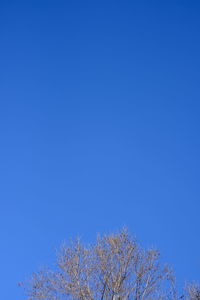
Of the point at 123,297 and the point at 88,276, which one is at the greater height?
the point at 88,276

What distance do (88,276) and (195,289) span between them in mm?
7422

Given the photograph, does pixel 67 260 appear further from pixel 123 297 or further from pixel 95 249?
pixel 123 297

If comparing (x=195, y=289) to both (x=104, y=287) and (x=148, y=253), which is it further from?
(x=104, y=287)

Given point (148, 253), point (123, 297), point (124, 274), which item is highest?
point (148, 253)

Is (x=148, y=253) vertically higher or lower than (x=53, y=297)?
higher

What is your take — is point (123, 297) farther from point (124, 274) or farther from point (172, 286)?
point (172, 286)

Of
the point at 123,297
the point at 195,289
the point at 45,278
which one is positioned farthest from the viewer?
the point at 195,289

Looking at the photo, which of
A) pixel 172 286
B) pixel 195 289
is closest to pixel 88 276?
pixel 172 286

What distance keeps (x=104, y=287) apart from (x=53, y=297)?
7.79ft

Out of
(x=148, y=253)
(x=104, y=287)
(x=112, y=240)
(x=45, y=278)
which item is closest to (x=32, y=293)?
(x=45, y=278)

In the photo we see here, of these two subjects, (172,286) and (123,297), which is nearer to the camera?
(123,297)

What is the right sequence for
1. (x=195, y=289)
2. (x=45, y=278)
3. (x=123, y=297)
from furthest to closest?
1. (x=195, y=289)
2. (x=45, y=278)
3. (x=123, y=297)

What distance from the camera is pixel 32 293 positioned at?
1573cm

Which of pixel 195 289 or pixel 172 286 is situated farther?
pixel 195 289
